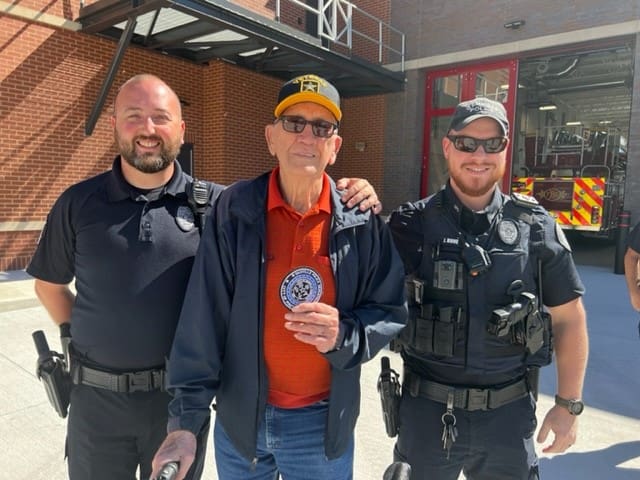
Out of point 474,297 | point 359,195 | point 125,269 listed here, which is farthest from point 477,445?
point 125,269

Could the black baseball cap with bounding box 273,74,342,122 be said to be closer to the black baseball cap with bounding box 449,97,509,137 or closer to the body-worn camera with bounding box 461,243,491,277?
the black baseball cap with bounding box 449,97,509,137

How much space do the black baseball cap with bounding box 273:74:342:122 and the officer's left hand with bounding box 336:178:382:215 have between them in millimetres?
268

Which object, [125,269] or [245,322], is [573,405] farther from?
[125,269]

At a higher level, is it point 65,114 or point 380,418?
point 65,114

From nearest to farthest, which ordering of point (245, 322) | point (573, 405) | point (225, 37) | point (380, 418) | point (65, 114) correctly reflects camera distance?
point (245, 322), point (573, 405), point (380, 418), point (65, 114), point (225, 37)

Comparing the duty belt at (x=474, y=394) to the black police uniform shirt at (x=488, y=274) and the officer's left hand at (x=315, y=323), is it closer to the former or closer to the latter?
the black police uniform shirt at (x=488, y=274)

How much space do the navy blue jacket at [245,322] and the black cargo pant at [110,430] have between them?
14.7 inches

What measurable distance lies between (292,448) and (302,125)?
107 centimetres

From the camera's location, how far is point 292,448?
1.56m

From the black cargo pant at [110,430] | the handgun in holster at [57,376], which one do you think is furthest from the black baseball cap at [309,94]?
the handgun in holster at [57,376]

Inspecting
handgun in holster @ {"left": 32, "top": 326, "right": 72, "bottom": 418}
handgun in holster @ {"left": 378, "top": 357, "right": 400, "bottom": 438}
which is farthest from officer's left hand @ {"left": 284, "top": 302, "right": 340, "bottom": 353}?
handgun in holster @ {"left": 32, "top": 326, "right": 72, "bottom": 418}

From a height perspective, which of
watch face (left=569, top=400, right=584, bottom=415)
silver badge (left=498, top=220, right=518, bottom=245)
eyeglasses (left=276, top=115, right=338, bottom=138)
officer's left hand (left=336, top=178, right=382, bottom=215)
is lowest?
watch face (left=569, top=400, right=584, bottom=415)

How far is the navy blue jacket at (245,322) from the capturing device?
4.81ft

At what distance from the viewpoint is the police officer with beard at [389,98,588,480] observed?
1716 mm
